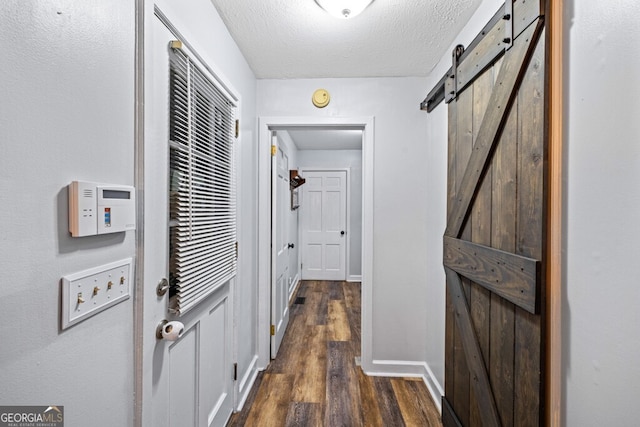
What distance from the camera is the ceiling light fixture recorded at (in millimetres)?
1492

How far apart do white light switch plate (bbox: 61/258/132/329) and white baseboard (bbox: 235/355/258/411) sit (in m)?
1.46

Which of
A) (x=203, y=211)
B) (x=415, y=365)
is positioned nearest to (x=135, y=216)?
(x=203, y=211)

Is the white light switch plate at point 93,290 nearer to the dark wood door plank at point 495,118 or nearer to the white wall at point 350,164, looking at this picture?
the dark wood door plank at point 495,118


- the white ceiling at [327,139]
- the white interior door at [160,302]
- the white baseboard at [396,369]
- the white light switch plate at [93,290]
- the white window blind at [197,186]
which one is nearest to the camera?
the white light switch plate at [93,290]

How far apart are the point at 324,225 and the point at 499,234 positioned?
4439mm

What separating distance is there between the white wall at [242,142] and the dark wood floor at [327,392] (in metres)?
0.22

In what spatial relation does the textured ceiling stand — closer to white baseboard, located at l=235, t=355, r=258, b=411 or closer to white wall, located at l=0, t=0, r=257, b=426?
white wall, located at l=0, t=0, r=257, b=426

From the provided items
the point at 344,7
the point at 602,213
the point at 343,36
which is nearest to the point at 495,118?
the point at 602,213

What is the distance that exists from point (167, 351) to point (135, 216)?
1.83 feet

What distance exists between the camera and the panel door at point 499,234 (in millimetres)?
1044

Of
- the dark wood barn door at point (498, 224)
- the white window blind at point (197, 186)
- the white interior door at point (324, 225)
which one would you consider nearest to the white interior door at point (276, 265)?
the white window blind at point (197, 186)

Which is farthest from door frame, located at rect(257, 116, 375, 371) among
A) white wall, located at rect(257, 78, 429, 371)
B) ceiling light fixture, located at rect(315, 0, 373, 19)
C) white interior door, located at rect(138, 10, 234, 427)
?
white interior door, located at rect(138, 10, 234, 427)

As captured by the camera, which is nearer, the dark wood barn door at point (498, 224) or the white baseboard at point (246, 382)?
the dark wood barn door at point (498, 224)

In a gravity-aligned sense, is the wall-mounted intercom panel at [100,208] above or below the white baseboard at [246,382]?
above
